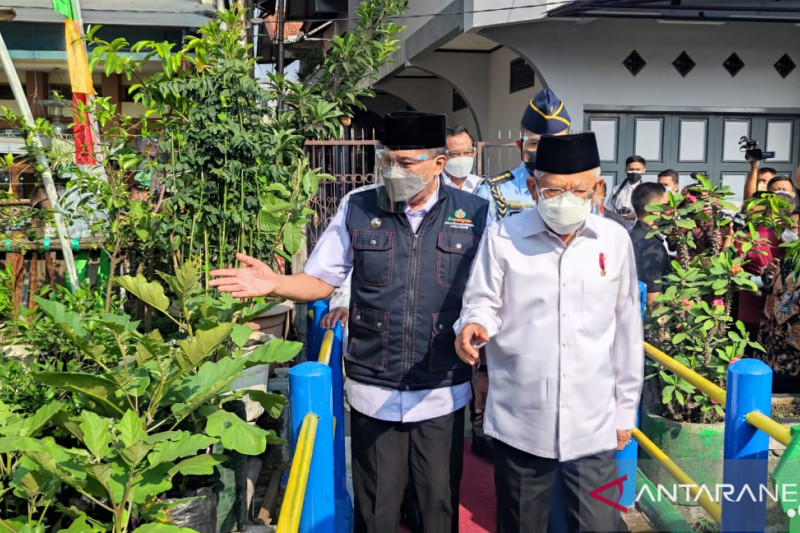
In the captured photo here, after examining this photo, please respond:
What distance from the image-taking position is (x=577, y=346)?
257cm

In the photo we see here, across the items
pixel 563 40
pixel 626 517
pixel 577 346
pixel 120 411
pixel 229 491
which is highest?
pixel 563 40

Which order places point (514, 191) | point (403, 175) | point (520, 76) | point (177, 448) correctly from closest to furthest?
point (177, 448) < point (403, 175) < point (514, 191) < point (520, 76)

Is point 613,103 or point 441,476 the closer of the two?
point 441,476

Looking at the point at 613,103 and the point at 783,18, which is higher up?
the point at 783,18

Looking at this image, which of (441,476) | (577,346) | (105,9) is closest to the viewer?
(577,346)

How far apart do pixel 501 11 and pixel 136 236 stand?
641 centimetres

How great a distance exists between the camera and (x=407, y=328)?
2.88 m

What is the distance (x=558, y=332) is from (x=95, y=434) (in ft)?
4.81

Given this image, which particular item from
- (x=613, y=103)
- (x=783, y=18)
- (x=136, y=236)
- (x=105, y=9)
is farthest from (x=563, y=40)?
(x=136, y=236)

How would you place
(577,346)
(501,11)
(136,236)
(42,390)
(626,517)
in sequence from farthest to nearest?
(501,11) → (136,236) → (42,390) → (577,346) → (626,517)

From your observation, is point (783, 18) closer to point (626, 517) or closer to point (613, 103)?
point (613, 103)

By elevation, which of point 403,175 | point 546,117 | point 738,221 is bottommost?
point 738,221

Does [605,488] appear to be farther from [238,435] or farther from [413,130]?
[413,130]

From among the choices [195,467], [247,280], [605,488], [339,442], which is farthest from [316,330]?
[605,488]
